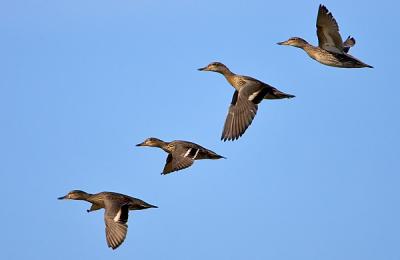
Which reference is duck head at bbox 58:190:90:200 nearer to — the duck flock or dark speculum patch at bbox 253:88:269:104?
the duck flock

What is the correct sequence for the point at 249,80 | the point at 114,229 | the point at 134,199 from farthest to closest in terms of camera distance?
the point at 249,80
the point at 134,199
the point at 114,229

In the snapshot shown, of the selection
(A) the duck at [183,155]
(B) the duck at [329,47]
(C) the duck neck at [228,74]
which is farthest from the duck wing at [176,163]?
(B) the duck at [329,47]

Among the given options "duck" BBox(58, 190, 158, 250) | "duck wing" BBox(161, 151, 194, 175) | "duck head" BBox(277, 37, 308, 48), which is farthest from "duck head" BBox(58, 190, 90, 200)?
"duck head" BBox(277, 37, 308, 48)

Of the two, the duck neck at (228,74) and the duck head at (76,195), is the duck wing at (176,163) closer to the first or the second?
the duck head at (76,195)

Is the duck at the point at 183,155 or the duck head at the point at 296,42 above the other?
the duck head at the point at 296,42

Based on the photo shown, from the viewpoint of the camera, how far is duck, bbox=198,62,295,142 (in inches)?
934

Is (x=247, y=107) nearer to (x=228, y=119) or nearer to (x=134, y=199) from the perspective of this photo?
(x=228, y=119)

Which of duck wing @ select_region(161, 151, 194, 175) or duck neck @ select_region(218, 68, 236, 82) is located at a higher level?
duck neck @ select_region(218, 68, 236, 82)

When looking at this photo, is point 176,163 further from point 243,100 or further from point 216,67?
point 216,67

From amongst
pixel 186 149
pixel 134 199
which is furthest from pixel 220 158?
pixel 134 199

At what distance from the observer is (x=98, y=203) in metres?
24.4

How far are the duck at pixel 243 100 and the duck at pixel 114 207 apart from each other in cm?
251

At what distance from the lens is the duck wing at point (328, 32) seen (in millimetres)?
25547

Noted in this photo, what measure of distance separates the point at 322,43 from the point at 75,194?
7.16 meters
